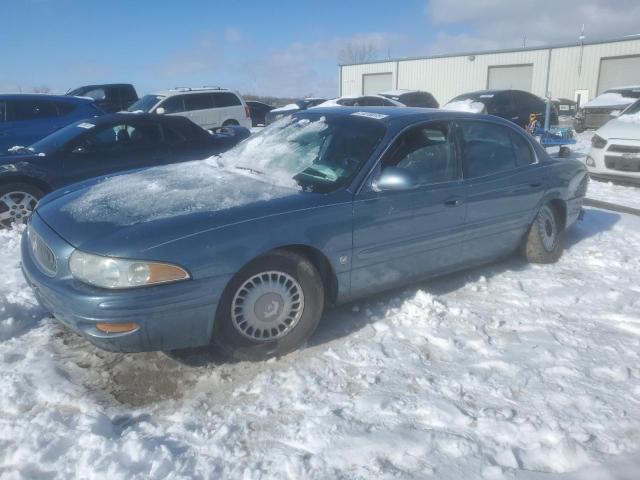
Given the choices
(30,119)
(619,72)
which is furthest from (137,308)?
(619,72)

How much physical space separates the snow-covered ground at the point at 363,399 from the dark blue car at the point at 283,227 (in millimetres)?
315

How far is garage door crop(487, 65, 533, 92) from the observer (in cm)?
2869

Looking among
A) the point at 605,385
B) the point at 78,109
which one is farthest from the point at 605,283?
the point at 78,109

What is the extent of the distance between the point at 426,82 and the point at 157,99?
22.6m

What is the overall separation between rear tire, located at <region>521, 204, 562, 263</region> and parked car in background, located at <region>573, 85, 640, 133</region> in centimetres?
1201

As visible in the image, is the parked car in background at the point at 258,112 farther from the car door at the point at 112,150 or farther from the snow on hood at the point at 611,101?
the car door at the point at 112,150

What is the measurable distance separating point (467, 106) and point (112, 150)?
9650 millimetres

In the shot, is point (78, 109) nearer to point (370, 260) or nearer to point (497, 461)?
point (370, 260)

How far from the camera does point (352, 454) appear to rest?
2.37m

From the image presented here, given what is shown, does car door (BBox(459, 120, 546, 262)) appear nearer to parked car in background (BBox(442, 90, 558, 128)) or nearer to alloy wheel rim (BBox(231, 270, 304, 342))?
alloy wheel rim (BBox(231, 270, 304, 342))

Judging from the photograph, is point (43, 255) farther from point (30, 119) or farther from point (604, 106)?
point (604, 106)

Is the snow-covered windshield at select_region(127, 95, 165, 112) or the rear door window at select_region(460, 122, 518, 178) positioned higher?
the snow-covered windshield at select_region(127, 95, 165, 112)

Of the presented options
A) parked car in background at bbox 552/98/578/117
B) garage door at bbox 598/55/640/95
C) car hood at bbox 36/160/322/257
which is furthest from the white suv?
garage door at bbox 598/55/640/95

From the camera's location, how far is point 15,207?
19.1 ft
